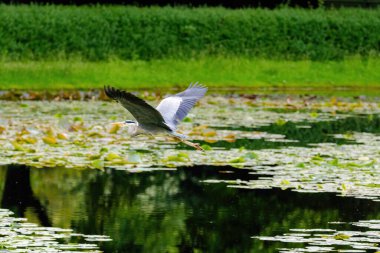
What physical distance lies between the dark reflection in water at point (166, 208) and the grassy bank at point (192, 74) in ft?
41.7

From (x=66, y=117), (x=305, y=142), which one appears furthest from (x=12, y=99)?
(x=305, y=142)

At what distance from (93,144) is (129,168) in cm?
212

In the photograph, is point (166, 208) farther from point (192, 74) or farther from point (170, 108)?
point (192, 74)

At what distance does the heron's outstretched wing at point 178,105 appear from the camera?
1177 cm

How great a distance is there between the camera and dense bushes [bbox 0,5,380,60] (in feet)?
92.6

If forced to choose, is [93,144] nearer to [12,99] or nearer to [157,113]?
[157,113]

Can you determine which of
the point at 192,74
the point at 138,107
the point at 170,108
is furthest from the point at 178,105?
the point at 192,74

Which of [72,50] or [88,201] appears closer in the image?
[88,201]

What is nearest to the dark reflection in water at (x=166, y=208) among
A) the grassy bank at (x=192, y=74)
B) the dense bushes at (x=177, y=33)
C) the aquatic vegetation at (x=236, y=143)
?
the aquatic vegetation at (x=236, y=143)

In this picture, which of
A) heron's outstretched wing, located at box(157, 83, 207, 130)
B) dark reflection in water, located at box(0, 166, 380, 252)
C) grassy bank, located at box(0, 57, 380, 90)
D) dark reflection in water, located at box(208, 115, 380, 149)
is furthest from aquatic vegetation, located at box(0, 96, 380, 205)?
grassy bank, located at box(0, 57, 380, 90)

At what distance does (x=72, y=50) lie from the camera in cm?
2833

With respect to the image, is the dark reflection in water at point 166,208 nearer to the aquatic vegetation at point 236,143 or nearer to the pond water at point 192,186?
the pond water at point 192,186

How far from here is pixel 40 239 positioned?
29.7ft

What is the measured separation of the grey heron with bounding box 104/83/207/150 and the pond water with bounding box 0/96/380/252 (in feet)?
1.99
